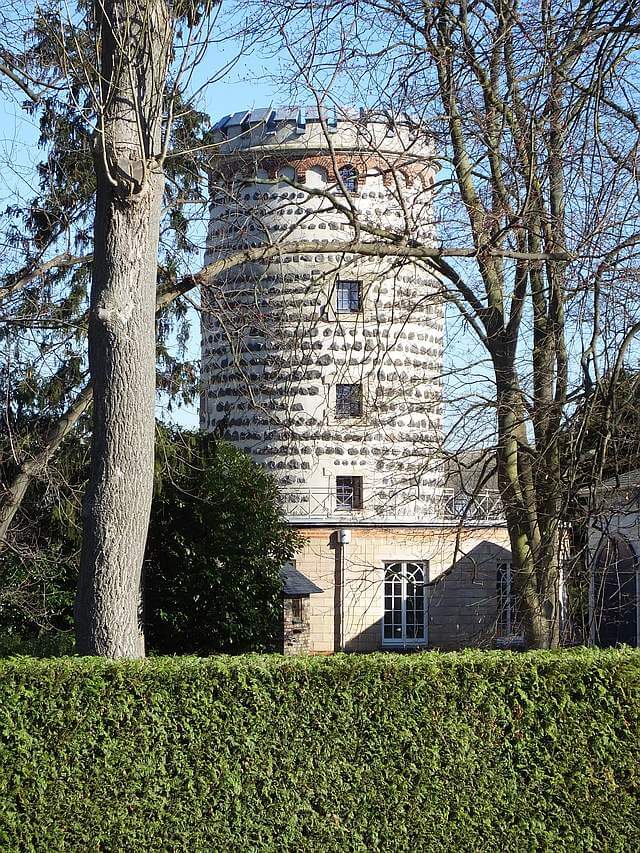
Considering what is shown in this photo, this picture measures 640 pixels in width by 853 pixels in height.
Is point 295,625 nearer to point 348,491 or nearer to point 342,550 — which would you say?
point 342,550

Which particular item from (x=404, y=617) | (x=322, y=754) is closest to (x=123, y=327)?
(x=322, y=754)

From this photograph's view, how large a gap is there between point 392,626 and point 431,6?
71.5 ft

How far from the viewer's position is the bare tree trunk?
739 centimetres

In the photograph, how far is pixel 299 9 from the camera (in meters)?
8.77

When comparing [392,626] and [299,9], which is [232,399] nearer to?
[392,626]

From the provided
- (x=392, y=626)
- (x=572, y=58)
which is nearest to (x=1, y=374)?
(x=572, y=58)

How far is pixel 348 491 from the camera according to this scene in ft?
105

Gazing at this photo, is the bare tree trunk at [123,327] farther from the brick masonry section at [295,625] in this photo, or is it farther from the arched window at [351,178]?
the brick masonry section at [295,625]

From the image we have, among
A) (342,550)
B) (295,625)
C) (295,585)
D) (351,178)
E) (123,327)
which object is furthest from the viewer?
(342,550)

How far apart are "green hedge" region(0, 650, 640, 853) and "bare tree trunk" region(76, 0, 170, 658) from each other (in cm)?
77

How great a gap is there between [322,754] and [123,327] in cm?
325

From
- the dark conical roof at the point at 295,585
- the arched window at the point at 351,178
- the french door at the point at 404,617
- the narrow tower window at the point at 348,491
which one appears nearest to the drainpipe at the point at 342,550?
the french door at the point at 404,617

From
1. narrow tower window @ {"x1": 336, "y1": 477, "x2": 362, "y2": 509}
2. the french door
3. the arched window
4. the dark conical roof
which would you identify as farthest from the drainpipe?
the arched window

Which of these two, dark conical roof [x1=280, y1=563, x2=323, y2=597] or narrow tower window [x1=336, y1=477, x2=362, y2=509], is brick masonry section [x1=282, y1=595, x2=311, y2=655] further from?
narrow tower window [x1=336, y1=477, x2=362, y2=509]
